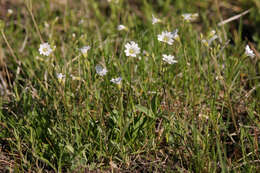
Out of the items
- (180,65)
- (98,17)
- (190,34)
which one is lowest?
(180,65)

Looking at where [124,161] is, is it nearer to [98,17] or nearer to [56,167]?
[56,167]

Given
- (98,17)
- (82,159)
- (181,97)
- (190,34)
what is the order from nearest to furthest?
(82,159)
(181,97)
(190,34)
(98,17)

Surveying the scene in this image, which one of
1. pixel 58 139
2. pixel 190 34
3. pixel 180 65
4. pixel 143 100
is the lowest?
pixel 58 139

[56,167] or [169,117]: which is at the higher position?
[169,117]

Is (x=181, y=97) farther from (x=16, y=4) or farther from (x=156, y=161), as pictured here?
(x=16, y=4)

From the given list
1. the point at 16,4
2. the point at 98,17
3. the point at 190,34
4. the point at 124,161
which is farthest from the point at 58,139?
the point at 16,4

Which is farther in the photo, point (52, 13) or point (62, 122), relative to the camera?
point (52, 13)

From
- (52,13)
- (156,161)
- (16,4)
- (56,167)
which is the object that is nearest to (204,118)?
(156,161)

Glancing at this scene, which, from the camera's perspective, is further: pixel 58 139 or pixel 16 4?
pixel 16 4

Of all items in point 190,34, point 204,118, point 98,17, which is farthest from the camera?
point 98,17
